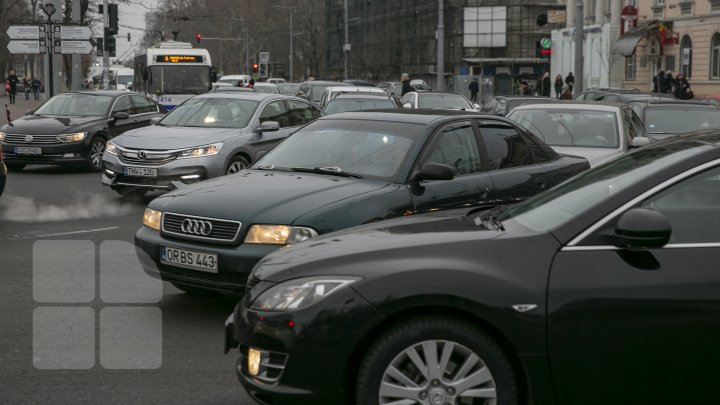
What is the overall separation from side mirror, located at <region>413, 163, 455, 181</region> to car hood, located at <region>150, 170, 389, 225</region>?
1.02 feet

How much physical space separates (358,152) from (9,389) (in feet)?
12.0

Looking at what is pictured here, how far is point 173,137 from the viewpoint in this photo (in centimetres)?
1464

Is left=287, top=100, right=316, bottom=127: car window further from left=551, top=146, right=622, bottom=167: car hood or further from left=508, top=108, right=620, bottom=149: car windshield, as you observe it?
left=551, top=146, right=622, bottom=167: car hood

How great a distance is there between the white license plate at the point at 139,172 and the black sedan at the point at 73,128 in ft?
18.5

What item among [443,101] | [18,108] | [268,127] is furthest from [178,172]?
[18,108]

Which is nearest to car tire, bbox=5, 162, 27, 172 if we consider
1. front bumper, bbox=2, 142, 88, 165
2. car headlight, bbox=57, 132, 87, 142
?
front bumper, bbox=2, 142, 88, 165

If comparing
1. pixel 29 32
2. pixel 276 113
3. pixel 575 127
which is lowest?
pixel 575 127

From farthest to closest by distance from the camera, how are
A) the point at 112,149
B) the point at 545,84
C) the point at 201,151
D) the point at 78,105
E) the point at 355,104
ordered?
the point at 545,84, the point at 355,104, the point at 78,105, the point at 112,149, the point at 201,151

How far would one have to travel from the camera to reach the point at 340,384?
15.3 feet

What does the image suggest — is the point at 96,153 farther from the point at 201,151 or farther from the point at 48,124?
the point at 201,151

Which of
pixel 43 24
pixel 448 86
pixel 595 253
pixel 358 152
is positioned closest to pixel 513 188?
pixel 358 152

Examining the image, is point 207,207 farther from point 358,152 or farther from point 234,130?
point 234,130

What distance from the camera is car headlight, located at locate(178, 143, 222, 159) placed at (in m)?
14.3

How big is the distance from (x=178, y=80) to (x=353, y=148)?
2737cm
